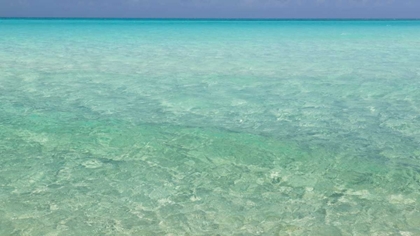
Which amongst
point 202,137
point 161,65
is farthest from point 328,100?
point 161,65

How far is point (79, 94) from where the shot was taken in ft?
18.4

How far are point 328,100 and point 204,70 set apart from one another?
299cm

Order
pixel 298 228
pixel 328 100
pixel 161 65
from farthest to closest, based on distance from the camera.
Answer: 1. pixel 161 65
2. pixel 328 100
3. pixel 298 228

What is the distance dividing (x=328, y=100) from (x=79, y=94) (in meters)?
3.02

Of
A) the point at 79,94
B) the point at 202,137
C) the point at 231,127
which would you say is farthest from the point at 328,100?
the point at 79,94

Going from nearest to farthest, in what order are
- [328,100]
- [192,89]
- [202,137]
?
[202,137], [328,100], [192,89]

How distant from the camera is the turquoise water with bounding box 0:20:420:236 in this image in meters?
2.39

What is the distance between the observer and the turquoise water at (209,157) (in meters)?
2.39

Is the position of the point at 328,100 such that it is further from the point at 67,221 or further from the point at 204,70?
the point at 67,221

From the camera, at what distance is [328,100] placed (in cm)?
534

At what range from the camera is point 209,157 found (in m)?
3.35

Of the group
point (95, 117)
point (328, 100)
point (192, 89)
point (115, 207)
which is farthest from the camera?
point (192, 89)

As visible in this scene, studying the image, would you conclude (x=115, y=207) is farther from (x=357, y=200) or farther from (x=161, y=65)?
(x=161, y=65)

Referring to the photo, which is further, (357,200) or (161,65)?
(161,65)
